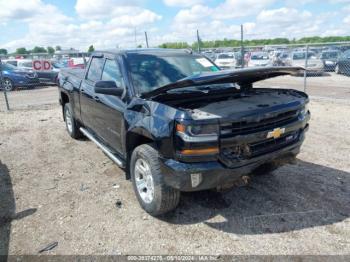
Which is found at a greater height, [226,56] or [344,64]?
[226,56]

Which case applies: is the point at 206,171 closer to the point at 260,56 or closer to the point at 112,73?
the point at 112,73

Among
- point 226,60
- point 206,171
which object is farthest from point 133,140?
point 226,60

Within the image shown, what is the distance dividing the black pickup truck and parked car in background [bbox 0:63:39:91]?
40.9 ft

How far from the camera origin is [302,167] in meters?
4.69

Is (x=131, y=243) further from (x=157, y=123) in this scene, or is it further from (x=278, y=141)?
(x=278, y=141)

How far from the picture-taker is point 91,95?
4770mm

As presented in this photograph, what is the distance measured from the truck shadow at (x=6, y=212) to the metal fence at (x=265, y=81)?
22.9 ft

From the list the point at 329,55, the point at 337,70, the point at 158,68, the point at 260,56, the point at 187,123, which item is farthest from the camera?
the point at 260,56

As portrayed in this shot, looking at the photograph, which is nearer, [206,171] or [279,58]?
[206,171]

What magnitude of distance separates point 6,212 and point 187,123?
2.57m

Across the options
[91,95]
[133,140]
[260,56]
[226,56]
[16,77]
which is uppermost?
[226,56]

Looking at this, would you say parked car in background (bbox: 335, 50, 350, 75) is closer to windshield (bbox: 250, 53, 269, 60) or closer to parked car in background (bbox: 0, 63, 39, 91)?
windshield (bbox: 250, 53, 269, 60)

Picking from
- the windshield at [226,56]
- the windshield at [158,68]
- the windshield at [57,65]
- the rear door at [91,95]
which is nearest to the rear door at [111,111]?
the rear door at [91,95]

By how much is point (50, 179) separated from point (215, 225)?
2.68m
